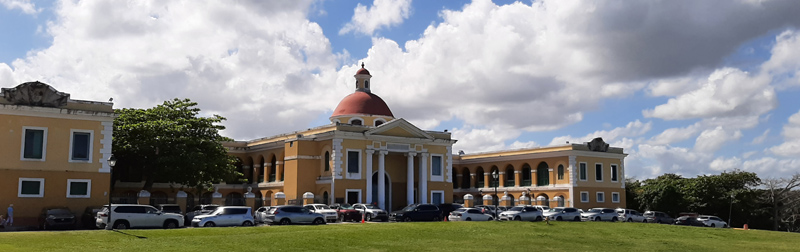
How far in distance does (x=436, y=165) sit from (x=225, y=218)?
2633 centimetres

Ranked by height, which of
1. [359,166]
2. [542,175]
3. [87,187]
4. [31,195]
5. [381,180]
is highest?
[359,166]

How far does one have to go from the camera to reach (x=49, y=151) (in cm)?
3900

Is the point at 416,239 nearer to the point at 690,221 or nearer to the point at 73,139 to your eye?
the point at 73,139

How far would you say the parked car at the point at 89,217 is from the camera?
36.9 metres

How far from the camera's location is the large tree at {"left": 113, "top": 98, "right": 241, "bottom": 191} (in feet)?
151

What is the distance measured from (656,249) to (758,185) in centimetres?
4215

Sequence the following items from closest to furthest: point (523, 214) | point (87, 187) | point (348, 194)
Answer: point (87, 187)
point (523, 214)
point (348, 194)

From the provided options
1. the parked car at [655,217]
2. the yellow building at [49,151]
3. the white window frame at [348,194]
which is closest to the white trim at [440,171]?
the white window frame at [348,194]

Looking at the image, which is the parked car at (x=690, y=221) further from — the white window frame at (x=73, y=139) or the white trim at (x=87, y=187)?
the white window frame at (x=73, y=139)

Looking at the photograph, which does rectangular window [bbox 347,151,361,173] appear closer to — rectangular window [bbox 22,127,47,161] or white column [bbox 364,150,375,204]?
white column [bbox 364,150,375,204]

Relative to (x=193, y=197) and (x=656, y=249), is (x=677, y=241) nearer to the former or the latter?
(x=656, y=249)

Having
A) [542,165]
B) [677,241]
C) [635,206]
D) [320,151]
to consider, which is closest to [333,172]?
[320,151]

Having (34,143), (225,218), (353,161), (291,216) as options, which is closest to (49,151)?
(34,143)

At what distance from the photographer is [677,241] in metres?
31.5
